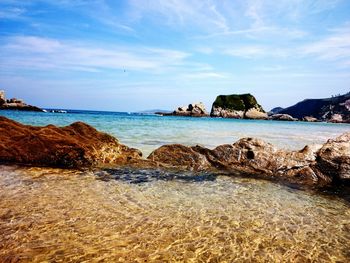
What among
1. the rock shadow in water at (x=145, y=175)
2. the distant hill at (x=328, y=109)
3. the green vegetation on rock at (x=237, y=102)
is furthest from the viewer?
the distant hill at (x=328, y=109)

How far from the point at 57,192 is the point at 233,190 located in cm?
506

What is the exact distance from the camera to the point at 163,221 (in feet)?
21.4

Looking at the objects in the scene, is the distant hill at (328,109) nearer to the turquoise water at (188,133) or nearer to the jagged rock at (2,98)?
the turquoise water at (188,133)

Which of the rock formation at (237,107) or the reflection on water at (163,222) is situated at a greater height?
the rock formation at (237,107)

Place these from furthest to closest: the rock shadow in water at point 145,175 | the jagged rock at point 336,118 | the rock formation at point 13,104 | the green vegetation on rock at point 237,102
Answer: the jagged rock at point 336,118 → the green vegetation on rock at point 237,102 → the rock formation at point 13,104 → the rock shadow in water at point 145,175

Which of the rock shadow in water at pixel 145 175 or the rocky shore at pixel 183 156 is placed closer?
the rock shadow in water at pixel 145 175

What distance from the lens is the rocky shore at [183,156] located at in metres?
11.7

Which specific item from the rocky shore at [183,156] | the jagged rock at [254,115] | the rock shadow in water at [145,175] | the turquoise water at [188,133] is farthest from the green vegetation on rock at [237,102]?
the rock shadow in water at [145,175]

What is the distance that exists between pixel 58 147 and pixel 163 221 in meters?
7.35

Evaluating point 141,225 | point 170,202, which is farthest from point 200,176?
point 141,225

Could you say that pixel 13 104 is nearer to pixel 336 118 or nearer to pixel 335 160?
pixel 335 160

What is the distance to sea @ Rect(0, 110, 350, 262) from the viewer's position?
5.16 meters

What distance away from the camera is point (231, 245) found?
5.56 meters

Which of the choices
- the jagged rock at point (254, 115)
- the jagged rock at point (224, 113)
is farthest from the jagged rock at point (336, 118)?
the jagged rock at point (224, 113)
